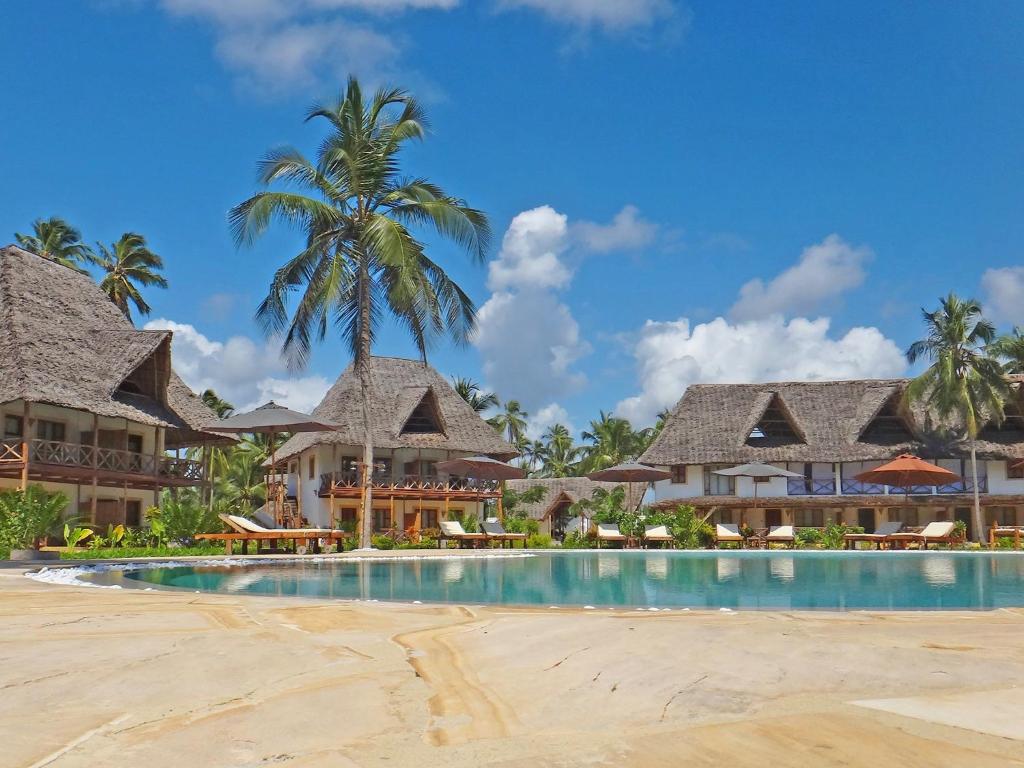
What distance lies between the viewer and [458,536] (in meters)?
25.2

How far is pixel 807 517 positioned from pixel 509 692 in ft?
105

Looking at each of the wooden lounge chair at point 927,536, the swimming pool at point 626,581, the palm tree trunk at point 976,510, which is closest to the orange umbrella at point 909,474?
the wooden lounge chair at point 927,536

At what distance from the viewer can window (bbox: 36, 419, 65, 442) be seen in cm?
2408

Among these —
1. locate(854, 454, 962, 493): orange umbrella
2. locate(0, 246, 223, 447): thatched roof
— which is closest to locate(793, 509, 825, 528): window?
locate(854, 454, 962, 493): orange umbrella

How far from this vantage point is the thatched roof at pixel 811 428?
1305 inches

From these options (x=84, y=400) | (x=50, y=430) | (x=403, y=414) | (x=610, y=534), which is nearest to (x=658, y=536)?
(x=610, y=534)

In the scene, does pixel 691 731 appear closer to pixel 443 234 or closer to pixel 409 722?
pixel 409 722

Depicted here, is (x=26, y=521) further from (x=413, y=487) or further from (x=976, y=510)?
(x=976, y=510)

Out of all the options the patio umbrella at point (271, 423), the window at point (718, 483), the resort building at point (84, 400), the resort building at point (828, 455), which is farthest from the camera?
the window at point (718, 483)

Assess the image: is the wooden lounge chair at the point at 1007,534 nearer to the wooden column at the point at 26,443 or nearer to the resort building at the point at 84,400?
the resort building at the point at 84,400

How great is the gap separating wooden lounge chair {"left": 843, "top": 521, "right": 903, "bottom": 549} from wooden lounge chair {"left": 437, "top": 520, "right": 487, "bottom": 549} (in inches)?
401

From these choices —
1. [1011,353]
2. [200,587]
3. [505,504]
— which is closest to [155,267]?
[505,504]

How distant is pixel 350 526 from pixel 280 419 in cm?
1048

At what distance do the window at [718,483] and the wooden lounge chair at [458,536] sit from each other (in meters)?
11.1
